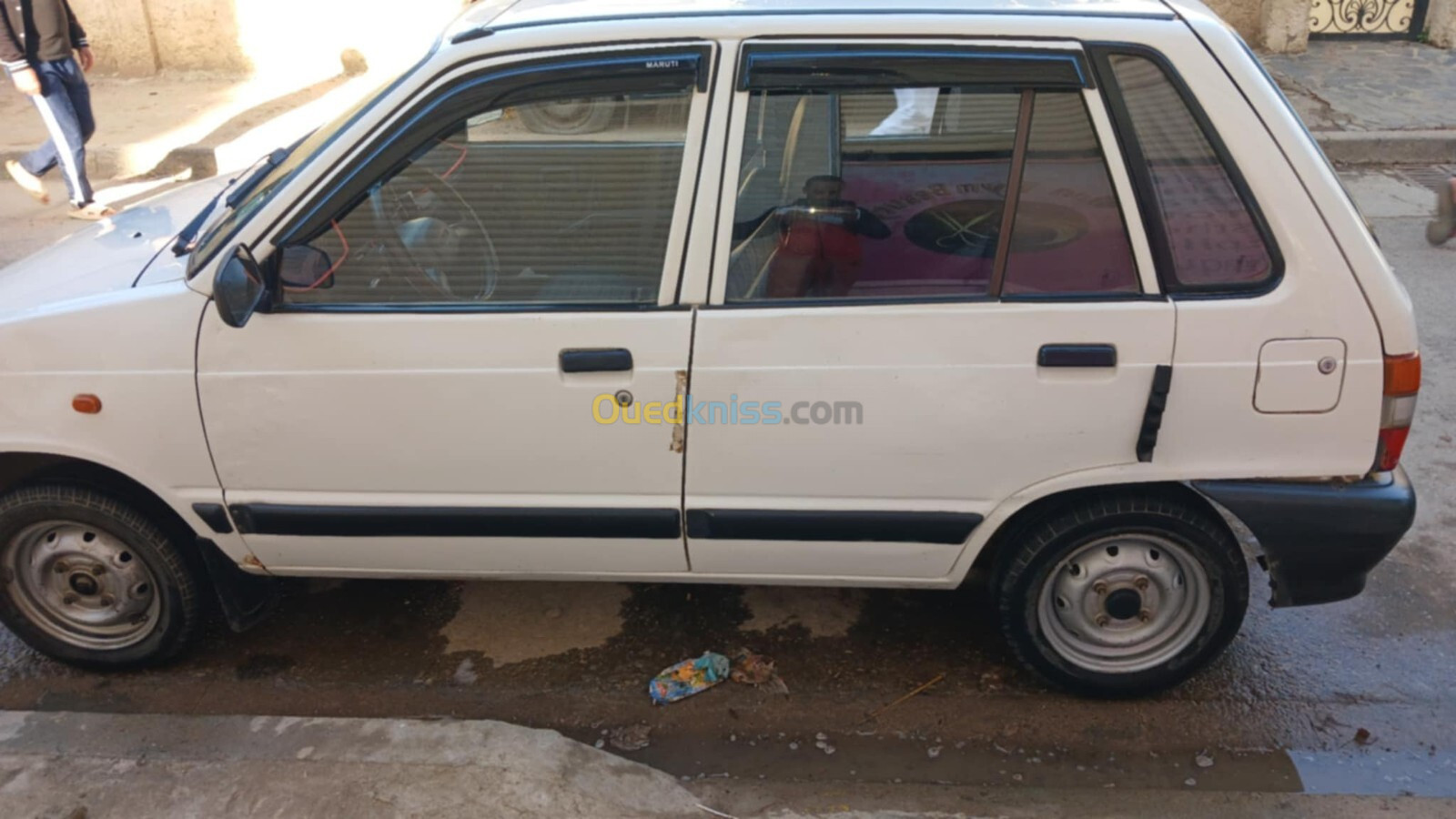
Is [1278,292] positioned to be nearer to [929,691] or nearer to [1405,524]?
[1405,524]

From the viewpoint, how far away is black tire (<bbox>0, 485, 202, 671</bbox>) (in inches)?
123

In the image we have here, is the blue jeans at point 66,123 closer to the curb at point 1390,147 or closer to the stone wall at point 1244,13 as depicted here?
the curb at point 1390,147

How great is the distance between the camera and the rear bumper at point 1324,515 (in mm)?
2838

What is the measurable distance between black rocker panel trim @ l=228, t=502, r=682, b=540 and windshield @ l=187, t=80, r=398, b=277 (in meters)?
0.70

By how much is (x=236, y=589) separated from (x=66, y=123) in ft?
17.6

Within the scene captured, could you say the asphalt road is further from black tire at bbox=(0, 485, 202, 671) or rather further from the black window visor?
the black window visor

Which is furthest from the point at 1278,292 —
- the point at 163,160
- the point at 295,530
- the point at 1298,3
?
the point at 1298,3

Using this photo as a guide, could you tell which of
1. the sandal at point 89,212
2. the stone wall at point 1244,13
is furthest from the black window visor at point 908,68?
the stone wall at point 1244,13

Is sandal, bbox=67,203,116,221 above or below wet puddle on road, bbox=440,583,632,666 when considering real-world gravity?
above

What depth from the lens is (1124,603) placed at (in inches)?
122

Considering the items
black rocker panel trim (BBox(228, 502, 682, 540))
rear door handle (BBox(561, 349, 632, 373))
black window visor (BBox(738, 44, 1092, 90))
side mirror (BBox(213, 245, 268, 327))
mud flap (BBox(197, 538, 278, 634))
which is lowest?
mud flap (BBox(197, 538, 278, 634))

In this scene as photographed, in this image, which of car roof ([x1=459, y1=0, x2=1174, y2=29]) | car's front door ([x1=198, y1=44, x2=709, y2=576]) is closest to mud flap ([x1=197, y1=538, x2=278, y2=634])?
car's front door ([x1=198, y1=44, x2=709, y2=576])

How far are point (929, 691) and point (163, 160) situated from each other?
7621 millimetres

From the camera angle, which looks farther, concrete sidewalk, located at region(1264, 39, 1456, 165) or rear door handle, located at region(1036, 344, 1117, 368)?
concrete sidewalk, located at region(1264, 39, 1456, 165)
